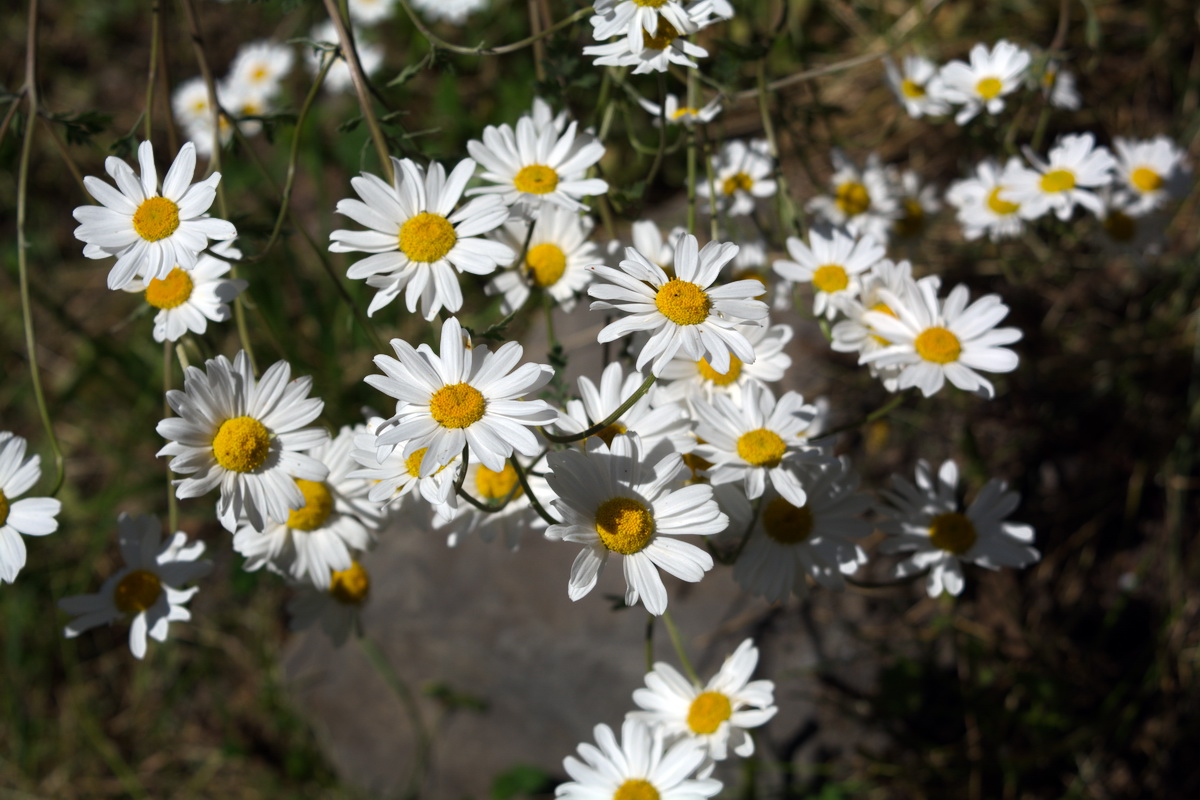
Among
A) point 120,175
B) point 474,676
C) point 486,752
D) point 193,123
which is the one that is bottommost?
point 486,752

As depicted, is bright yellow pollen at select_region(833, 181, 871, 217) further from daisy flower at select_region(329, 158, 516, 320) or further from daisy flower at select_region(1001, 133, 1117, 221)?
daisy flower at select_region(329, 158, 516, 320)

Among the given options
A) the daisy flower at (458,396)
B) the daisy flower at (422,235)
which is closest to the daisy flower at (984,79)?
the daisy flower at (422,235)

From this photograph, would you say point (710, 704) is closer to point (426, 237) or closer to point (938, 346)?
point (938, 346)

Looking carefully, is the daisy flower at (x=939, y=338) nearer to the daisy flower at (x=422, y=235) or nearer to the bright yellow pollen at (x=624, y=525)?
the bright yellow pollen at (x=624, y=525)

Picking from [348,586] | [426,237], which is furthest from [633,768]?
[426,237]

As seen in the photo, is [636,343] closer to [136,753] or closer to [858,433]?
[858,433]

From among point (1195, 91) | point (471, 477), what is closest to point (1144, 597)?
point (1195, 91)
